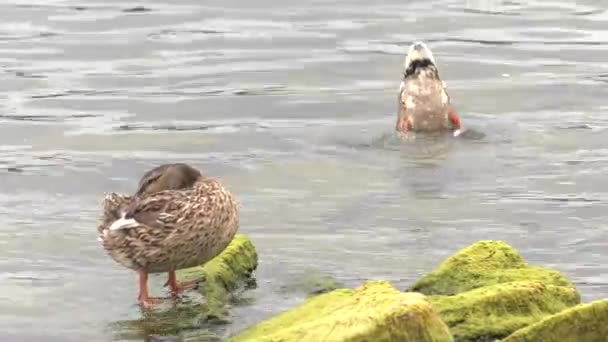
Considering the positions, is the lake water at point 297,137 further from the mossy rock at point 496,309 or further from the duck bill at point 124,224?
the mossy rock at point 496,309

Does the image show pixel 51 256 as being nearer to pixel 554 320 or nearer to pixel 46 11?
pixel 554 320

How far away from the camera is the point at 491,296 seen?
8141 mm

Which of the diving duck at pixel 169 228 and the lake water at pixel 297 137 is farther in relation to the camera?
the lake water at pixel 297 137

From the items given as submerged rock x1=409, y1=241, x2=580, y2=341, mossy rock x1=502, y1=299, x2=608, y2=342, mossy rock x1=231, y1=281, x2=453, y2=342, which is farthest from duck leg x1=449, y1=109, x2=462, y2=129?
mossy rock x1=502, y1=299, x2=608, y2=342

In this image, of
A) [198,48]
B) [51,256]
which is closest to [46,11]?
[198,48]

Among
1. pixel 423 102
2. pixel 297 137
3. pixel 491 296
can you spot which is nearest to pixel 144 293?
pixel 491 296

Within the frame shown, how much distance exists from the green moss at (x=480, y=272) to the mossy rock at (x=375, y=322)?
1.12 metres

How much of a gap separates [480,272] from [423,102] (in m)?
6.91

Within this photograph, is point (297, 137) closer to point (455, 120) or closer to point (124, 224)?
point (455, 120)

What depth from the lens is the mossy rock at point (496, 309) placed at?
8.09 metres

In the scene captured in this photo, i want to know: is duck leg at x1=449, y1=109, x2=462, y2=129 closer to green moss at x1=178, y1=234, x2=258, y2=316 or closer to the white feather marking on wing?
green moss at x1=178, y1=234, x2=258, y2=316

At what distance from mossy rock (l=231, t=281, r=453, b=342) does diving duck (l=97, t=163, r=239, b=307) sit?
58.1 inches

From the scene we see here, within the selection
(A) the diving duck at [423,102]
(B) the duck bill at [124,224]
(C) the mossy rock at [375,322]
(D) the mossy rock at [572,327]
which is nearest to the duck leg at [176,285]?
(B) the duck bill at [124,224]

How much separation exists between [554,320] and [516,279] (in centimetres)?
113
